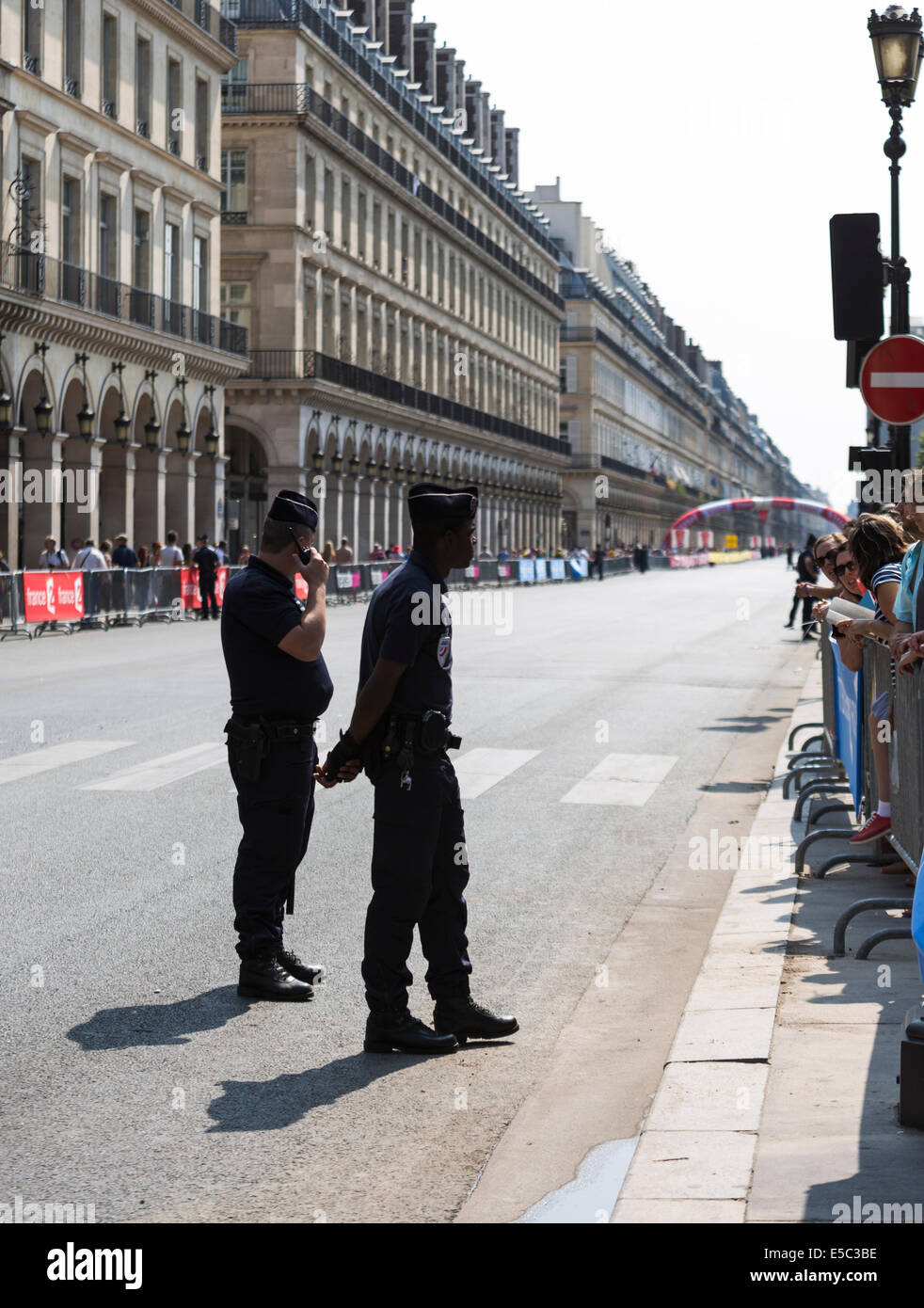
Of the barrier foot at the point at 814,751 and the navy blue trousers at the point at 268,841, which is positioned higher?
the navy blue trousers at the point at 268,841

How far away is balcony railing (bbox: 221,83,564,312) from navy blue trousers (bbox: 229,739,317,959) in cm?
5547

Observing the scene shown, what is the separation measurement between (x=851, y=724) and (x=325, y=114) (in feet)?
182

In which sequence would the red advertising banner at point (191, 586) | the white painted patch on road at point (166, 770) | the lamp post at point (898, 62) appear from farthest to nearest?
the red advertising banner at point (191, 586) → the lamp post at point (898, 62) → the white painted patch on road at point (166, 770)

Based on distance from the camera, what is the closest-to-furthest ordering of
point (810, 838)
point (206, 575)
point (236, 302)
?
1. point (810, 838)
2. point (206, 575)
3. point (236, 302)

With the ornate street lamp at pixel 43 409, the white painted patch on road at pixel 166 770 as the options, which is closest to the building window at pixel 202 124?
the ornate street lamp at pixel 43 409

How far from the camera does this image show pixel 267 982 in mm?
6715

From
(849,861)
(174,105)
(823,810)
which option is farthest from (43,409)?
(849,861)

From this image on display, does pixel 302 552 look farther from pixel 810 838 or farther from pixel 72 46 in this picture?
pixel 72 46

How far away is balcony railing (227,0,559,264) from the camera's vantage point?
5959cm

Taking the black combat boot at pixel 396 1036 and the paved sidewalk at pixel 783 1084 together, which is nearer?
the paved sidewalk at pixel 783 1084

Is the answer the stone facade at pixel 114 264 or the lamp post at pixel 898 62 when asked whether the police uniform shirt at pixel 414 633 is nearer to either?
the lamp post at pixel 898 62

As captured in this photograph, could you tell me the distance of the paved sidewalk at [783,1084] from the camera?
443 cm

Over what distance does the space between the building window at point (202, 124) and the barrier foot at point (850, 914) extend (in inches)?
1782
